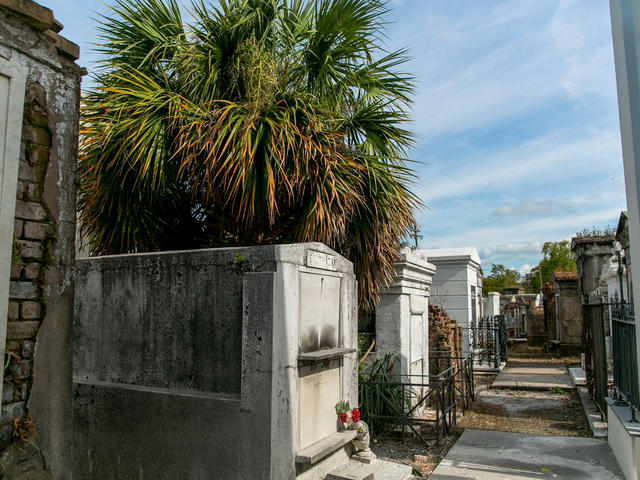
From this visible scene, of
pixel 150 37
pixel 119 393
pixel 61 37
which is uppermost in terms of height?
pixel 150 37

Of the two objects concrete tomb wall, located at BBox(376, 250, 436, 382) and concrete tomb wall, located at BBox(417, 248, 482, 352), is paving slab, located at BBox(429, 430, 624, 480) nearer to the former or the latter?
concrete tomb wall, located at BBox(376, 250, 436, 382)

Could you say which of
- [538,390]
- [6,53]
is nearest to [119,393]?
[6,53]

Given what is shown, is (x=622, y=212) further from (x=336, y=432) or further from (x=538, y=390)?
(x=336, y=432)

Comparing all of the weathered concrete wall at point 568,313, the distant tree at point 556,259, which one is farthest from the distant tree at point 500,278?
the weathered concrete wall at point 568,313

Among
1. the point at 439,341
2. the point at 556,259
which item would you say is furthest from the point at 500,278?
the point at 439,341

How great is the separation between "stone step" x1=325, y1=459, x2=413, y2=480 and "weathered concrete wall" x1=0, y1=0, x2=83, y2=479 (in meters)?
2.38

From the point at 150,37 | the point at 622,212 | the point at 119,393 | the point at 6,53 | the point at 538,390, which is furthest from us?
the point at 538,390

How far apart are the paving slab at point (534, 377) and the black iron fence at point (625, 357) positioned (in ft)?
13.6

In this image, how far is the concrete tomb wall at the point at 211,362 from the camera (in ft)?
13.5

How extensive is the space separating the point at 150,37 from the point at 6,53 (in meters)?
3.40

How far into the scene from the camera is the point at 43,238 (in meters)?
3.09

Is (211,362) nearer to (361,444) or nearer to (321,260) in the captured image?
(321,260)

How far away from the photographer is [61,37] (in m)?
3.19

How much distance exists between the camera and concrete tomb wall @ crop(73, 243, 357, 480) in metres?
4.12
